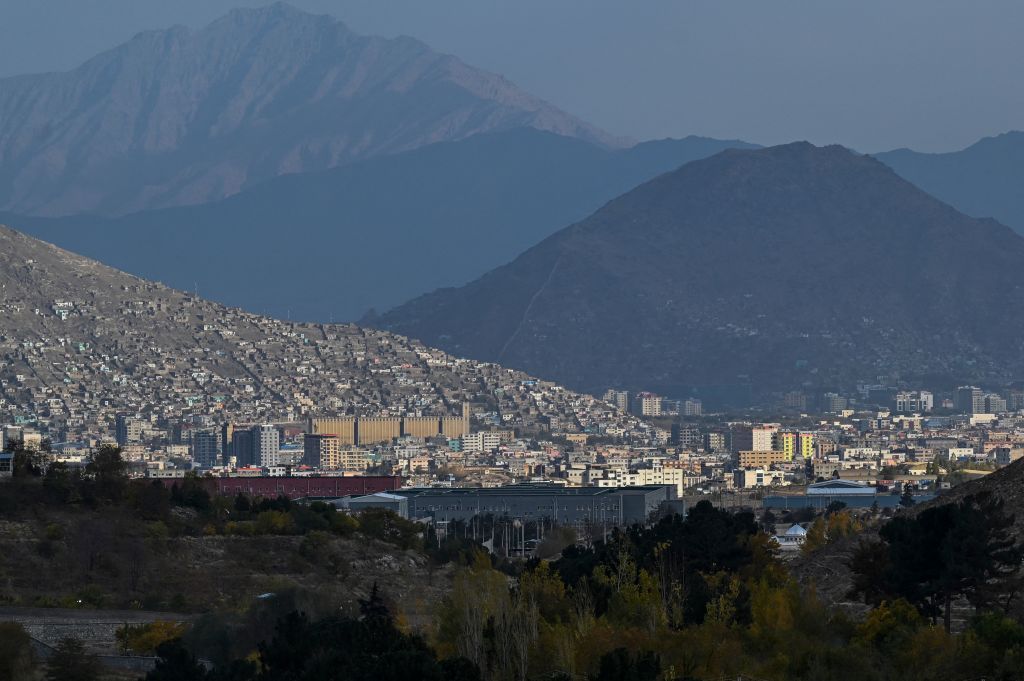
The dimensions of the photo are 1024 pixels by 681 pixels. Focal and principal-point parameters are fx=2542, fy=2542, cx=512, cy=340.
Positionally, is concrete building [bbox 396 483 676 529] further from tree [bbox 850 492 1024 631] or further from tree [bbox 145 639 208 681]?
tree [bbox 145 639 208 681]

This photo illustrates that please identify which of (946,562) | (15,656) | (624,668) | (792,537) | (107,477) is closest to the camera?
(624,668)

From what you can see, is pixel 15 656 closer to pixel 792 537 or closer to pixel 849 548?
pixel 849 548

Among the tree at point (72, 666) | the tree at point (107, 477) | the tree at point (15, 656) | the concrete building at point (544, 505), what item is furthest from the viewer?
the concrete building at point (544, 505)

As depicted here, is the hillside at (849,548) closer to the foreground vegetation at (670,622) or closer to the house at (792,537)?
the foreground vegetation at (670,622)

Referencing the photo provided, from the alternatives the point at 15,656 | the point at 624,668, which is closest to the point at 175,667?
the point at 15,656

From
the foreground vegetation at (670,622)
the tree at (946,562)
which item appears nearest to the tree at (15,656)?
the foreground vegetation at (670,622)

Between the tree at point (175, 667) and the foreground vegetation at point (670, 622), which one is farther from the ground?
the foreground vegetation at point (670, 622)

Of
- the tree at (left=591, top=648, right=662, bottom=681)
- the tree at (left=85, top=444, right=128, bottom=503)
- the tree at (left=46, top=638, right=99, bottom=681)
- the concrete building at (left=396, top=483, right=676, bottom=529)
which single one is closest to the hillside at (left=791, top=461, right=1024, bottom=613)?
the tree at (left=591, top=648, right=662, bottom=681)

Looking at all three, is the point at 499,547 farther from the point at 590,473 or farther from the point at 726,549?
the point at 590,473

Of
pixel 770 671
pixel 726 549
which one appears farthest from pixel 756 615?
pixel 726 549
